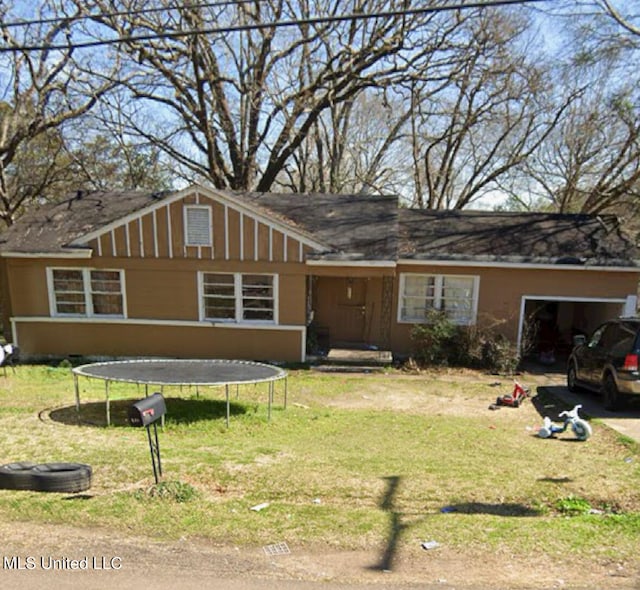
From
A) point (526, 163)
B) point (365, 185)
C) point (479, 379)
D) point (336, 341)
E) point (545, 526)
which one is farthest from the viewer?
point (365, 185)

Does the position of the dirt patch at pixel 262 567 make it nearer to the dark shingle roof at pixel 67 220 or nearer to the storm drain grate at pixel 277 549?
the storm drain grate at pixel 277 549

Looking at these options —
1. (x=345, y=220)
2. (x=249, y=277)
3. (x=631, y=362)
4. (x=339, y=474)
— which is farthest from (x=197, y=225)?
(x=631, y=362)

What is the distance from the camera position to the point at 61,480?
4746 mm

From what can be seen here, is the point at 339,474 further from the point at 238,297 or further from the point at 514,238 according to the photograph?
the point at 514,238

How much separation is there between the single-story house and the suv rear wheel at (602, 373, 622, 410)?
434 centimetres

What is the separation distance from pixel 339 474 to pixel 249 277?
815 centimetres

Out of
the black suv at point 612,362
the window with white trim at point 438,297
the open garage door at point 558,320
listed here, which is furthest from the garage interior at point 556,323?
the black suv at point 612,362

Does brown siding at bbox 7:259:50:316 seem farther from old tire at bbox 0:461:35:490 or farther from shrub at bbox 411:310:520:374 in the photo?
shrub at bbox 411:310:520:374

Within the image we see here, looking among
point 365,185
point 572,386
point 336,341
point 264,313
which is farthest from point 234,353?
point 365,185

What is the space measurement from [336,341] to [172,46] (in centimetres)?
1642

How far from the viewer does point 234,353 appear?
42.7ft

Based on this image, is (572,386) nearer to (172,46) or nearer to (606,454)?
(606,454)

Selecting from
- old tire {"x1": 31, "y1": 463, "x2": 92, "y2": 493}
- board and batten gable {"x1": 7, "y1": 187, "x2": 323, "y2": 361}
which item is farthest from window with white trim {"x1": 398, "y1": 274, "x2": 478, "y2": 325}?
old tire {"x1": 31, "y1": 463, "x2": 92, "y2": 493}

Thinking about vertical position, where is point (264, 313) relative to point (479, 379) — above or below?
above
